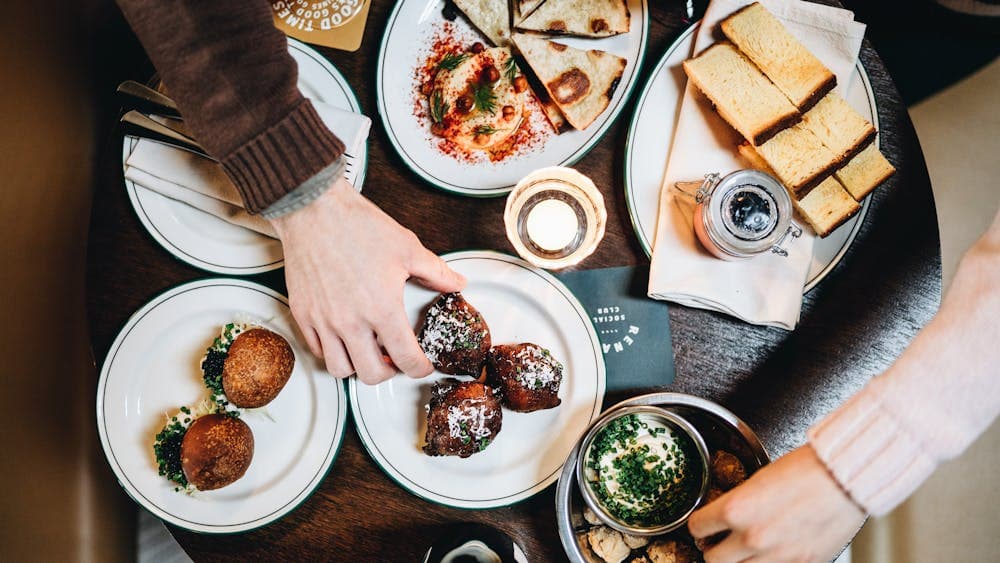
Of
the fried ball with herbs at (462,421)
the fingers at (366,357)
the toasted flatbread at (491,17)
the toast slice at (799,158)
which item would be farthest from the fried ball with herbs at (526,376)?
the toasted flatbread at (491,17)

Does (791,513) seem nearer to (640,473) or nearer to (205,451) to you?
(640,473)

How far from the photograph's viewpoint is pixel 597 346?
4.64 feet

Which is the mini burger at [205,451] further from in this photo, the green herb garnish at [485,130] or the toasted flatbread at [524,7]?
the toasted flatbread at [524,7]

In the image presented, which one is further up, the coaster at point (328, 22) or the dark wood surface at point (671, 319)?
the coaster at point (328, 22)

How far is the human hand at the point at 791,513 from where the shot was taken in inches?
39.3

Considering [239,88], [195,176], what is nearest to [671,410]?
[239,88]

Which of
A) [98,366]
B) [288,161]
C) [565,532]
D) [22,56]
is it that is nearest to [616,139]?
[288,161]

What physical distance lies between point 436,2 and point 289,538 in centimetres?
135

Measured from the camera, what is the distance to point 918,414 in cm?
98

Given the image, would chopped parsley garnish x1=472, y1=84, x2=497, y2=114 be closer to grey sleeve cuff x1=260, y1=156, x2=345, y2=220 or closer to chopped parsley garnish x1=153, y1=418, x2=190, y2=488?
grey sleeve cuff x1=260, y1=156, x2=345, y2=220

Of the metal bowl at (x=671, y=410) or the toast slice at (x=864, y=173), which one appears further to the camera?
the toast slice at (x=864, y=173)

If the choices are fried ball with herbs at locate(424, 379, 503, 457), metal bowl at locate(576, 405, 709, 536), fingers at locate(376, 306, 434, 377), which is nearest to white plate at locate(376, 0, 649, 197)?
fingers at locate(376, 306, 434, 377)

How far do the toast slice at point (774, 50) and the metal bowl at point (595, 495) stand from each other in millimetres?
778

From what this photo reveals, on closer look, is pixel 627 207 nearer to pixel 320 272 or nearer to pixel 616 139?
pixel 616 139
